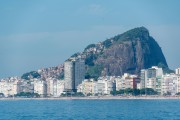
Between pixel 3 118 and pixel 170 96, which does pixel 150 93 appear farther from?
pixel 3 118

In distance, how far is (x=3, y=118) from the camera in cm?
7544

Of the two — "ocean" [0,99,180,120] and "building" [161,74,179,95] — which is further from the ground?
"building" [161,74,179,95]

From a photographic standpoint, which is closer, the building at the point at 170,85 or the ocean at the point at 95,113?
the ocean at the point at 95,113

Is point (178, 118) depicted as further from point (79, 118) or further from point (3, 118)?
point (3, 118)

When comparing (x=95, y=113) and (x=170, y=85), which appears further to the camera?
(x=170, y=85)

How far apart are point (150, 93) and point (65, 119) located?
117m

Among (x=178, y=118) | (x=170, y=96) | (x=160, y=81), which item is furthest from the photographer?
(x=160, y=81)

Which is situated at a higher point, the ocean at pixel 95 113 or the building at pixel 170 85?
the building at pixel 170 85

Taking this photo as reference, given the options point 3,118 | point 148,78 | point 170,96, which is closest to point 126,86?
point 148,78

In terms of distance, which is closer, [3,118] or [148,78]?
[3,118]

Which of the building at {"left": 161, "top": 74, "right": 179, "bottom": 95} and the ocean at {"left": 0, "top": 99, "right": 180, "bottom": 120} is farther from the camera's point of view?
the building at {"left": 161, "top": 74, "right": 179, "bottom": 95}

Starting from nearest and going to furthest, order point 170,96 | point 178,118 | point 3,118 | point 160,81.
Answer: point 178,118, point 3,118, point 170,96, point 160,81

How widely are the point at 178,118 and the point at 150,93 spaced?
11700 centimetres

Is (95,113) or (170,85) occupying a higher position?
(170,85)
